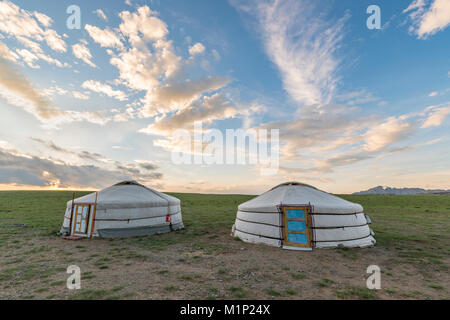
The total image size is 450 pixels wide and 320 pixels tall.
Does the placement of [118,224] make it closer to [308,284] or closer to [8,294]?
[8,294]

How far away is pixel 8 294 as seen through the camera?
183 inches

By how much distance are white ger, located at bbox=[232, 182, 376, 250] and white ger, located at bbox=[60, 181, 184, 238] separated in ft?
17.6

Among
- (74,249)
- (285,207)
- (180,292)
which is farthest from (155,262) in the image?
(285,207)

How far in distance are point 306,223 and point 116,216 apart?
366 inches

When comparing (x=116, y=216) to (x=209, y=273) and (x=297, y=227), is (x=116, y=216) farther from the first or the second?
(x=297, y=227)

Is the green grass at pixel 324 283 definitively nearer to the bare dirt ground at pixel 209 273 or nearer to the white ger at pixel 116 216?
the bare dirt ground at pixel 209 273

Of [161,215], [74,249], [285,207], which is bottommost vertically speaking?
[74,249]

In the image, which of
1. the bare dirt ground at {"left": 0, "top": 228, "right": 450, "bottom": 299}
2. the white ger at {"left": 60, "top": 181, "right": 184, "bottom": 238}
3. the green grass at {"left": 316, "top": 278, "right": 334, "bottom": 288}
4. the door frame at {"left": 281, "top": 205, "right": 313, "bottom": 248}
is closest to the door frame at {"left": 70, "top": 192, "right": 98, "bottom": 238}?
Result: the white ger at {"left": 60, "top": 181, "right": 184, "bottom": 238}

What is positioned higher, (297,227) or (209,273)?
(297,227)

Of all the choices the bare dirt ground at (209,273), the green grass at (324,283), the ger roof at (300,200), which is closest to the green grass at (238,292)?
the bare dirt ground at (209,273)

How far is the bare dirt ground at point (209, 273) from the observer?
470 cm

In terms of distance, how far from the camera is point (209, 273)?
19.4ft

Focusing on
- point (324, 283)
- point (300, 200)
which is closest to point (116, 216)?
point (300, 200)
